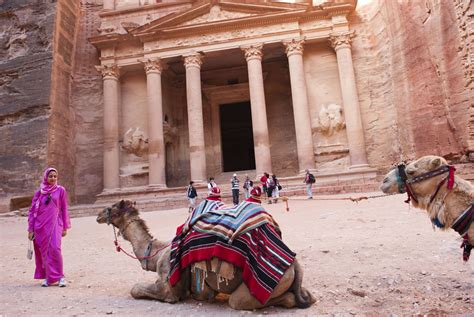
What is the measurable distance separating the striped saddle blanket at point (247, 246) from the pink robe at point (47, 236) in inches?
92.3

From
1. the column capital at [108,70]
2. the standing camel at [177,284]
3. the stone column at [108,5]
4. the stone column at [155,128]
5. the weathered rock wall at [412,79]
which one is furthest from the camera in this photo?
the stone column at [108,5]

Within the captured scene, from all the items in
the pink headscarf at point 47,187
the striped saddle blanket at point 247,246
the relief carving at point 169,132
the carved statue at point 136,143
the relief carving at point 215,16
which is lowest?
the striped saddle blanket at point 247,246

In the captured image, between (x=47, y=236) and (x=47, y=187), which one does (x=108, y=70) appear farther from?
(x=47, y=236)

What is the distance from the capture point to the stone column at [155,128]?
17.6 m

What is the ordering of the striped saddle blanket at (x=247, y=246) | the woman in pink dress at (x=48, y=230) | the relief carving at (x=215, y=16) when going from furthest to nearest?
the relief carving at (x=215, y=16), the woman in pink dress at (x=48, y=230), the striped saddle blanket at (x=247, y=246)

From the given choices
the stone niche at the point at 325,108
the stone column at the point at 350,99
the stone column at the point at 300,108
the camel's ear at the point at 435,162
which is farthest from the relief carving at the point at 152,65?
the camel's ear at the point at 435,162

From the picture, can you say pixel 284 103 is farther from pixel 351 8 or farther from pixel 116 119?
pixel 116 119

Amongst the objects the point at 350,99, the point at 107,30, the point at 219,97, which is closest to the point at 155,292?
the point at 350,99

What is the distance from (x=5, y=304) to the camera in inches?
158

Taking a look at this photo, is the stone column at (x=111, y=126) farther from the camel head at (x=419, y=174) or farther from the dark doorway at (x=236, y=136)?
the camel head at (x=419, y=174)

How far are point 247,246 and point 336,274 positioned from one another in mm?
1887

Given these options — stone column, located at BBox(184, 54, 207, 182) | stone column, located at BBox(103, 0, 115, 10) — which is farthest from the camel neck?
stone column, located at BBox(103, 0, 115, 10)

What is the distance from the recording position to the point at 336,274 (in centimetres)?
455

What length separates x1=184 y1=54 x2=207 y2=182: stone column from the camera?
17.3 meters
